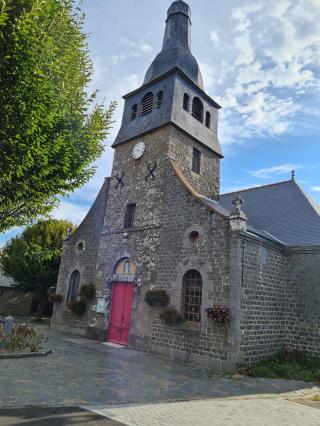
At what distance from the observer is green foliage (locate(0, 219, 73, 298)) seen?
20000mm

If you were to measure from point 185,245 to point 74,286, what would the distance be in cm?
788

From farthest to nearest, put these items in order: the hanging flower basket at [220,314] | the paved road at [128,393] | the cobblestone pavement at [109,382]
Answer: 1. the hanging flower basket at [220,314]
2. the cobblestone pavement at [109,382]
3. the paved road at [128,393]

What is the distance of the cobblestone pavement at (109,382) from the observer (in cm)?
586

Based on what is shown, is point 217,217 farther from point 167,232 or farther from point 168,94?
point 168,94

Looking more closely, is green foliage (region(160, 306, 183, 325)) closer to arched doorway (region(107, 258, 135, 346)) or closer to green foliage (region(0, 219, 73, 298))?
arched doorway (region(107, 258, 135, 346))

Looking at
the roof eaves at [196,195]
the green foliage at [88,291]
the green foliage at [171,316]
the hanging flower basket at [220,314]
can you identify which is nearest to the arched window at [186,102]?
the roof eaves at [196,195]

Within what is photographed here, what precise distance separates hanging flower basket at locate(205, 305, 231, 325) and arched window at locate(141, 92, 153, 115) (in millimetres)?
10434

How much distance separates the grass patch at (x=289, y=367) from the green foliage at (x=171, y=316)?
8.95 feet

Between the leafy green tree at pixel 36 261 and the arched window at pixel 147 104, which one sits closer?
the arched window at pixel 147 104

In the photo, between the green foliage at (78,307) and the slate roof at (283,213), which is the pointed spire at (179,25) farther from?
the green foliage at (78,307)

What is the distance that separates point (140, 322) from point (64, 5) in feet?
34.5

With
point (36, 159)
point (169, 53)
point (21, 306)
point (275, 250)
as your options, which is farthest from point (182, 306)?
point (21, 306)

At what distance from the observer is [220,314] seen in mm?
9609

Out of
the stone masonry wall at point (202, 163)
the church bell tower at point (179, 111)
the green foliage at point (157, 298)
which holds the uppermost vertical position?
the church bell tower at point (179, 111)
